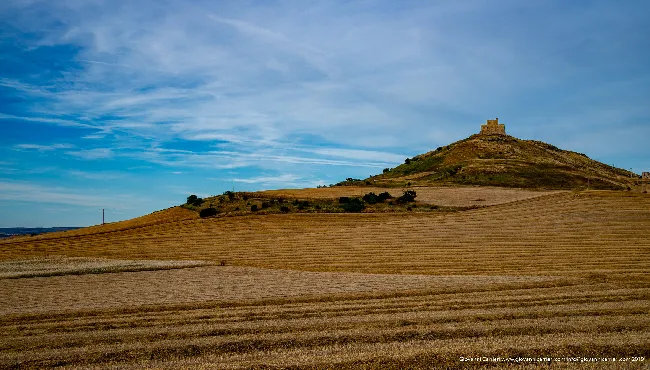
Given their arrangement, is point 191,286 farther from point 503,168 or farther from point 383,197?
point 503,168

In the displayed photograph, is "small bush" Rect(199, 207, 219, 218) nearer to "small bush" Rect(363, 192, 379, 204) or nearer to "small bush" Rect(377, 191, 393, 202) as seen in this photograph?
"small bush" Rect(363, 192, 379, 204)

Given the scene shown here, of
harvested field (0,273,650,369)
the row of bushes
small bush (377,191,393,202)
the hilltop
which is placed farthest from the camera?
the hilltop

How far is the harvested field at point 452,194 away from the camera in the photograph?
5681 cm

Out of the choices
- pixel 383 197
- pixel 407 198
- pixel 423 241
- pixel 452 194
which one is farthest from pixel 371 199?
pixel 423 241

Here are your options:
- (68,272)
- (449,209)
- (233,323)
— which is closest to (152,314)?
(233,323)

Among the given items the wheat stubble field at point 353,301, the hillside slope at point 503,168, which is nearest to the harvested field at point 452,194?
the hillside slope at point 503,168

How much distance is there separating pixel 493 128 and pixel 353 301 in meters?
110

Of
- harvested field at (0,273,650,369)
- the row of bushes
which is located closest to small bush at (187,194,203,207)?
the row of bushes

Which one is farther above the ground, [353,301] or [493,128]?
[493,128]

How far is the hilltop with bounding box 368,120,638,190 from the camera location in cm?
7447

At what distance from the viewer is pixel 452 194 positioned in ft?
204

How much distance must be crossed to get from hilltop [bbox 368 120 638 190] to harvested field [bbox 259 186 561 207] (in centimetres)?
619

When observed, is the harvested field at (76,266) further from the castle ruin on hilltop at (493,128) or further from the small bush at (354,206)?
the castle ruin on hilltop at (493,128)

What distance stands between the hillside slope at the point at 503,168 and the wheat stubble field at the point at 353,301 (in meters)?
32.5
